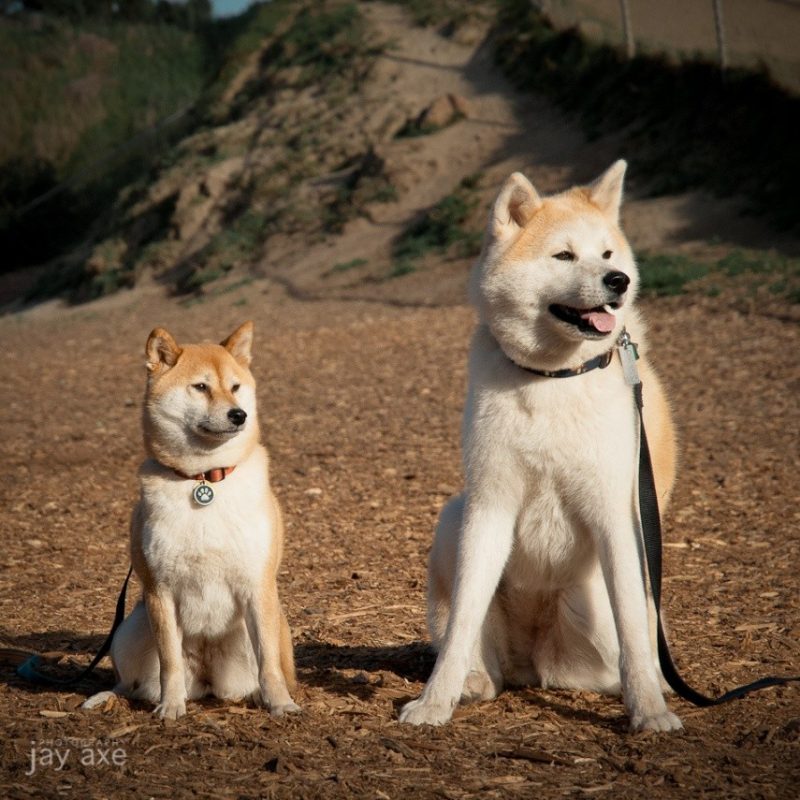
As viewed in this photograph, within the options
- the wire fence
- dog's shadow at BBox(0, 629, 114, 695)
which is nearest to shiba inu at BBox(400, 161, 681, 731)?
dog's shadow at BBox(0, 629, 114, 695)

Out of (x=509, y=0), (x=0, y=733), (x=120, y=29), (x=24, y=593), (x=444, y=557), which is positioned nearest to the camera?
(x=0, y=733)

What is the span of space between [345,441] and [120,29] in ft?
115

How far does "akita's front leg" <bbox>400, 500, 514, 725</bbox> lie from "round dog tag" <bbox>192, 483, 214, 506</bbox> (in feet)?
2.89

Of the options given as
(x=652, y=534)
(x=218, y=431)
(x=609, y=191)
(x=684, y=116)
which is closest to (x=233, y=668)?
(x=218, y=431)

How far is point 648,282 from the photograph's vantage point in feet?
39.9

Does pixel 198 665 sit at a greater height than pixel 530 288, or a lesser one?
lesser

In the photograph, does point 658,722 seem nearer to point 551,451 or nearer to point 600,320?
point 551,451

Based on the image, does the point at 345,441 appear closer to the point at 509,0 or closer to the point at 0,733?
the point at 0,733

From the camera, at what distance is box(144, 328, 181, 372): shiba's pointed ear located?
365 cm

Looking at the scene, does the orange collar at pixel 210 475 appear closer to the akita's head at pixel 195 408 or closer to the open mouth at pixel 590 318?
the akita's head at pixel 195 408

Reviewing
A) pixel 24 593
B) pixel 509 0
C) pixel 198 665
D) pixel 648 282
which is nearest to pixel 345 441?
pixel 24 593

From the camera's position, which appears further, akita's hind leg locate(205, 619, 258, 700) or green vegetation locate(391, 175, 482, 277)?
green vegetation locate(391, 175, 482, 277)

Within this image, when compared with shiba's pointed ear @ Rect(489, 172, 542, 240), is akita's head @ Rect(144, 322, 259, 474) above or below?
below

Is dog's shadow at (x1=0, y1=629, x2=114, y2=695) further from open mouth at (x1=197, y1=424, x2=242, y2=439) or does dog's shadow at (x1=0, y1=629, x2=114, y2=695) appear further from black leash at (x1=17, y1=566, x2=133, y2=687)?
open mouth at (x1=197, y1=424, x2=242, y2=439)
